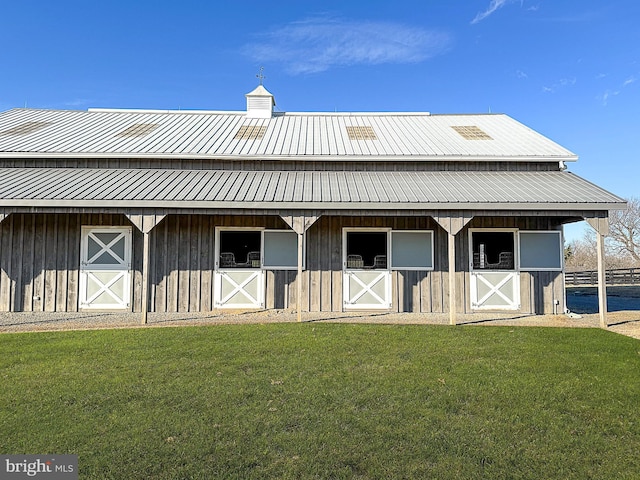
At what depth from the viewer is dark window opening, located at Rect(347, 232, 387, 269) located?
1064 centimetres

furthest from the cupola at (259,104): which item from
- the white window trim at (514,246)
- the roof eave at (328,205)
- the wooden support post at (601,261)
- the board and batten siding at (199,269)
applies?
the wooden support post at (601,261)

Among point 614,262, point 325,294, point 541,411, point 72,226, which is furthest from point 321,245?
point 614,262

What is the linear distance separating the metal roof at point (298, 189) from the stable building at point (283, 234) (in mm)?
69

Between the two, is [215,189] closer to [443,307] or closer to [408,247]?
[408,247]

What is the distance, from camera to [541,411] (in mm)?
4297

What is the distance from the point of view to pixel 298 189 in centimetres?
984

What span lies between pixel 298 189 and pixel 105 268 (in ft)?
16.6

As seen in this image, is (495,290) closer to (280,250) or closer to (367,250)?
(367,250)

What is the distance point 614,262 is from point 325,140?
37764 millimetres

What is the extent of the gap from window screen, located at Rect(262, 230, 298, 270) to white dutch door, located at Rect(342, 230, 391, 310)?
1.27m

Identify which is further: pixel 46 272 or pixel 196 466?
pixel 46 272

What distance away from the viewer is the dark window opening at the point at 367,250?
1064 centimetres

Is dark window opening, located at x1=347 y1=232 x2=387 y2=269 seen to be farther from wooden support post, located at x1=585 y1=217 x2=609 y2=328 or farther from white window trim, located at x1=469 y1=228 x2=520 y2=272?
wooden support post, located at x1=585 y1=217 x2=609 y2=328

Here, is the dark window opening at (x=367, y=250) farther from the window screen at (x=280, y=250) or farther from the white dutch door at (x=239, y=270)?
the white dutch door at (x=239, y=270)
